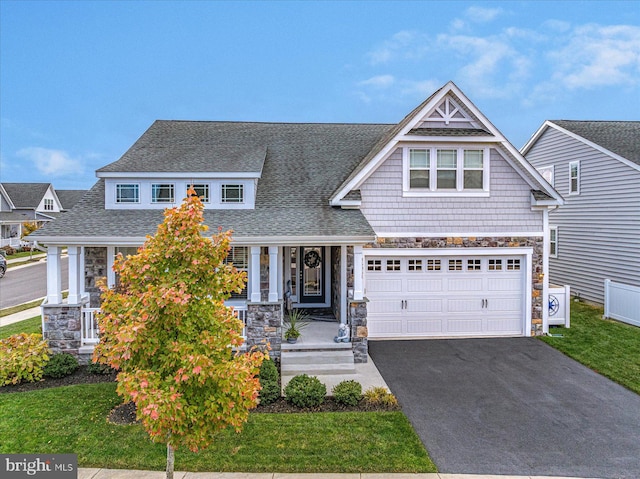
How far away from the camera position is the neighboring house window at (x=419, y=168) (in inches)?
448

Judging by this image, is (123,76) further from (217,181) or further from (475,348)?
(475,348)

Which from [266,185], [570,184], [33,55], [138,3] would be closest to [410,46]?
[138,3]

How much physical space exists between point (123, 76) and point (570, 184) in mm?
91949

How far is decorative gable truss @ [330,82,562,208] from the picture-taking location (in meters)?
11.0

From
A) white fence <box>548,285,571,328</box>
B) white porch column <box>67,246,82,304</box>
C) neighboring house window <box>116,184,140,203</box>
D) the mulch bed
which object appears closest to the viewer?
the mulch bed

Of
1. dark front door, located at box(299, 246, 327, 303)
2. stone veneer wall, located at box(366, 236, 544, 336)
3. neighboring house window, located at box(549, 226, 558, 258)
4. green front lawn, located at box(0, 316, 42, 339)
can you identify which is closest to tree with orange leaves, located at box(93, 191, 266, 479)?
stone veneer wall, located at box(366, 236, 544, 336)

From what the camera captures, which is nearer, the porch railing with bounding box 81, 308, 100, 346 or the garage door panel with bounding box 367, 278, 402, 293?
the porch railing with bounding box 81, 308, 100, 346

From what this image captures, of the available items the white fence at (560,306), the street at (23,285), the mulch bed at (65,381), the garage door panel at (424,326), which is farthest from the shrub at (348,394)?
the street at (23,285)

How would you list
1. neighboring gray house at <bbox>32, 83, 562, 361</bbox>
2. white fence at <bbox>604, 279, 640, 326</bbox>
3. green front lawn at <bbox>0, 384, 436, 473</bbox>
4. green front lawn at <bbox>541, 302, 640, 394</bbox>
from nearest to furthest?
green front lawn at <bbox>0, 384, 436, 473</bbox> → green front lawn at <bbox>541, 302, 640, 394</bbox> → neighboring gray house at <bbox>32, 83, 562, 361</bbox> → white fence at <bbox>604, 279, 640, 326</bbox>

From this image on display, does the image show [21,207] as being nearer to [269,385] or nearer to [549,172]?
[269,385]

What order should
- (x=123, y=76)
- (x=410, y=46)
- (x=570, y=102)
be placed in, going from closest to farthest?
(x=410, y=46), (x=123, y=76), (x=570, y=102)

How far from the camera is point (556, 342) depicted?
11.0 meters

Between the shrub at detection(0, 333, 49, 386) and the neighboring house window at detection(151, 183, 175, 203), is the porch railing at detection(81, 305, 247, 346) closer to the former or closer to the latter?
the shrub at detection(0, 333, 49, 386)

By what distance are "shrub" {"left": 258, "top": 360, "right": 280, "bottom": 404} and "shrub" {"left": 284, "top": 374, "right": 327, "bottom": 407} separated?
0.79 ft
